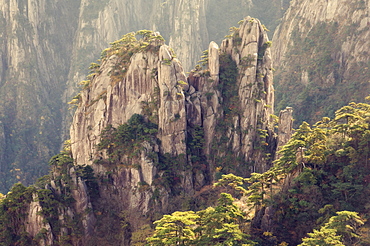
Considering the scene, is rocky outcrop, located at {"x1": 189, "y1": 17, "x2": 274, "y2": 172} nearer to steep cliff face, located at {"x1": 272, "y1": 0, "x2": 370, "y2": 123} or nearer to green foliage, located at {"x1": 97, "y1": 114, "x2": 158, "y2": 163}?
green foliage, located at {"x1": 97, "y1": 114, "x2": 158, "y2": 163}

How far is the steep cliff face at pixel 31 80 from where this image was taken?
116438 millimetres

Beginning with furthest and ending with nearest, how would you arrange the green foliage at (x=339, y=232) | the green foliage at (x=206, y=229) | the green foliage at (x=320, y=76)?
the green foliage at (x=320, y=76) < the green foliage at (x=206, y=229) < the green foliage at (x=339, y=232)

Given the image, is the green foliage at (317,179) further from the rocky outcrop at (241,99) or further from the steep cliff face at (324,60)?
the steep cliff face at (324,60)

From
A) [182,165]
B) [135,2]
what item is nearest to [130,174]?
[182,165]

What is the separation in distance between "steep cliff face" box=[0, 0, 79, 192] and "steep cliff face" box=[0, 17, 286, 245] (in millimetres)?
53038

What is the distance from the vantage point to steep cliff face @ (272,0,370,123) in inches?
3516

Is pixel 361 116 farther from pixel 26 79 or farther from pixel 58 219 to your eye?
pixel 26 79

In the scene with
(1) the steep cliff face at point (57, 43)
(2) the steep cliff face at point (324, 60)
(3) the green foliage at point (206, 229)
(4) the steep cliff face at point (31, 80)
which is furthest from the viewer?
(1) the steep cliff face at point (57, 43)

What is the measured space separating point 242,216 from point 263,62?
3321cm

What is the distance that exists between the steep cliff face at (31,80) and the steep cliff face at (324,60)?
70.6m

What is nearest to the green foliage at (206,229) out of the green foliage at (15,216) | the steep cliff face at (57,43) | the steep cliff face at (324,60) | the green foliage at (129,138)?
the green foliage at (15,216)

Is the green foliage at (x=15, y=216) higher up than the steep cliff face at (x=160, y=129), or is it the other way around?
the steep cliff face at (x=160, y=129)

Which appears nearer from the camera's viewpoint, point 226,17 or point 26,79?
point 26,79

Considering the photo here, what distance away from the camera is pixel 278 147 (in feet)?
216
